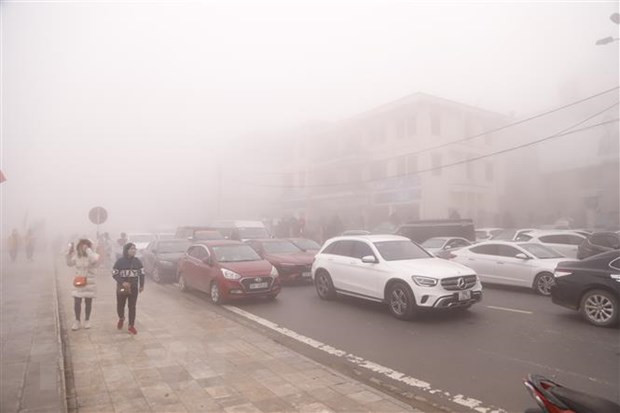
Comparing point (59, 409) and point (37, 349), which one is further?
point (37, 349)

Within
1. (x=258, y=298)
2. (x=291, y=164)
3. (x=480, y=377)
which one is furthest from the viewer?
(x=291, y=164)

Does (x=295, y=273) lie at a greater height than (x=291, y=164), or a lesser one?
lesser

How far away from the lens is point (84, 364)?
5.02 metres

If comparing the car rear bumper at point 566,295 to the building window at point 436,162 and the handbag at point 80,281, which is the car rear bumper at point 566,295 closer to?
the handbag at point 80,281

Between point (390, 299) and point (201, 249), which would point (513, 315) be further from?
point (201, 249)

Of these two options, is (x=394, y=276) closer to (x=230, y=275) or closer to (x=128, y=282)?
(x=230, y=275)

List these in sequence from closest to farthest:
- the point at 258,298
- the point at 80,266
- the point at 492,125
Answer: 1. the point at 80,266
2. the point at 258,298
3. the point at 492,125

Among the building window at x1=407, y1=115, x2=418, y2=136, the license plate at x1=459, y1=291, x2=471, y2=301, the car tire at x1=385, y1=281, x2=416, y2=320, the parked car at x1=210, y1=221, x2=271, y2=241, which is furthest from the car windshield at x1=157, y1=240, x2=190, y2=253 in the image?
the building window at x1=407, y1=115, x2=418, y2=136

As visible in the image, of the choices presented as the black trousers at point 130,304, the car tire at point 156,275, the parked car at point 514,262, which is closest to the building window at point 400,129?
the parked car at point 514,262

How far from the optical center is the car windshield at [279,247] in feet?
42.7

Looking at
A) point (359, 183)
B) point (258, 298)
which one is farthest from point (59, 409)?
point (359, 183)

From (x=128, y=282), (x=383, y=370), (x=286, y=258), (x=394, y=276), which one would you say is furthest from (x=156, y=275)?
(x=383, y=370)

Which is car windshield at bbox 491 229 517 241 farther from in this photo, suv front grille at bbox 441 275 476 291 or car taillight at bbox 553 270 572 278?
suv front grille at bbox 441 275 476 291

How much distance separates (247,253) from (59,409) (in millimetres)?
6817
